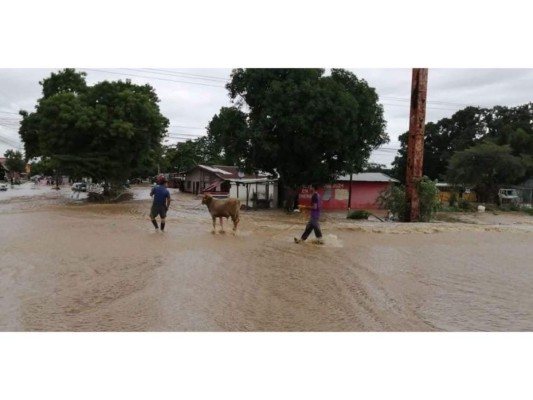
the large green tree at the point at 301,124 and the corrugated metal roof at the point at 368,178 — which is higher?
the large green tree at the point at 301,124

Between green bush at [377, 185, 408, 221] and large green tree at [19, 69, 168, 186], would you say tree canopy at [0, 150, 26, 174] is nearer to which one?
large green tree at [19, 69, 168, 186]

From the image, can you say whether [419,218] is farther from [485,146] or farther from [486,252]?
[485,146]

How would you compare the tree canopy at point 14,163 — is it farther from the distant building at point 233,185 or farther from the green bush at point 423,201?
the green bush at point 423,201

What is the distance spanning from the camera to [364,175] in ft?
120

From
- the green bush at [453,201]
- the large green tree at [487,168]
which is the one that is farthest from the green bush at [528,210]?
the large green tree at [487,168]

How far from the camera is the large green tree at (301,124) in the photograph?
22.9 meters

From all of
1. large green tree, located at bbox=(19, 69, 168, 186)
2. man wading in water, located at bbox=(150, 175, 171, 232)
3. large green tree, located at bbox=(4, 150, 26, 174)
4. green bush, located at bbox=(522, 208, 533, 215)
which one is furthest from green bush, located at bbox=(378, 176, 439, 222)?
large green tree, located at bbox=(4, 150, 26, 174)

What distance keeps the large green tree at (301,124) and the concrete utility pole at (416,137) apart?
356 cm

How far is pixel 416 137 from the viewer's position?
20.9 m

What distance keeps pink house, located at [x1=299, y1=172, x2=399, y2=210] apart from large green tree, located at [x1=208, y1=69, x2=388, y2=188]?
20.9 feet

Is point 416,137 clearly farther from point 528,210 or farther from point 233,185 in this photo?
point 233,185

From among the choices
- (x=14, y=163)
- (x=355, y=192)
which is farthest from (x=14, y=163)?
(x=355, y=192)

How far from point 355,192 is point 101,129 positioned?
63.8ft

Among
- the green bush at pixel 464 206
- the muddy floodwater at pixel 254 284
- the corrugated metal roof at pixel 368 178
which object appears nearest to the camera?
the muddy floodwater at pixel 254 284
